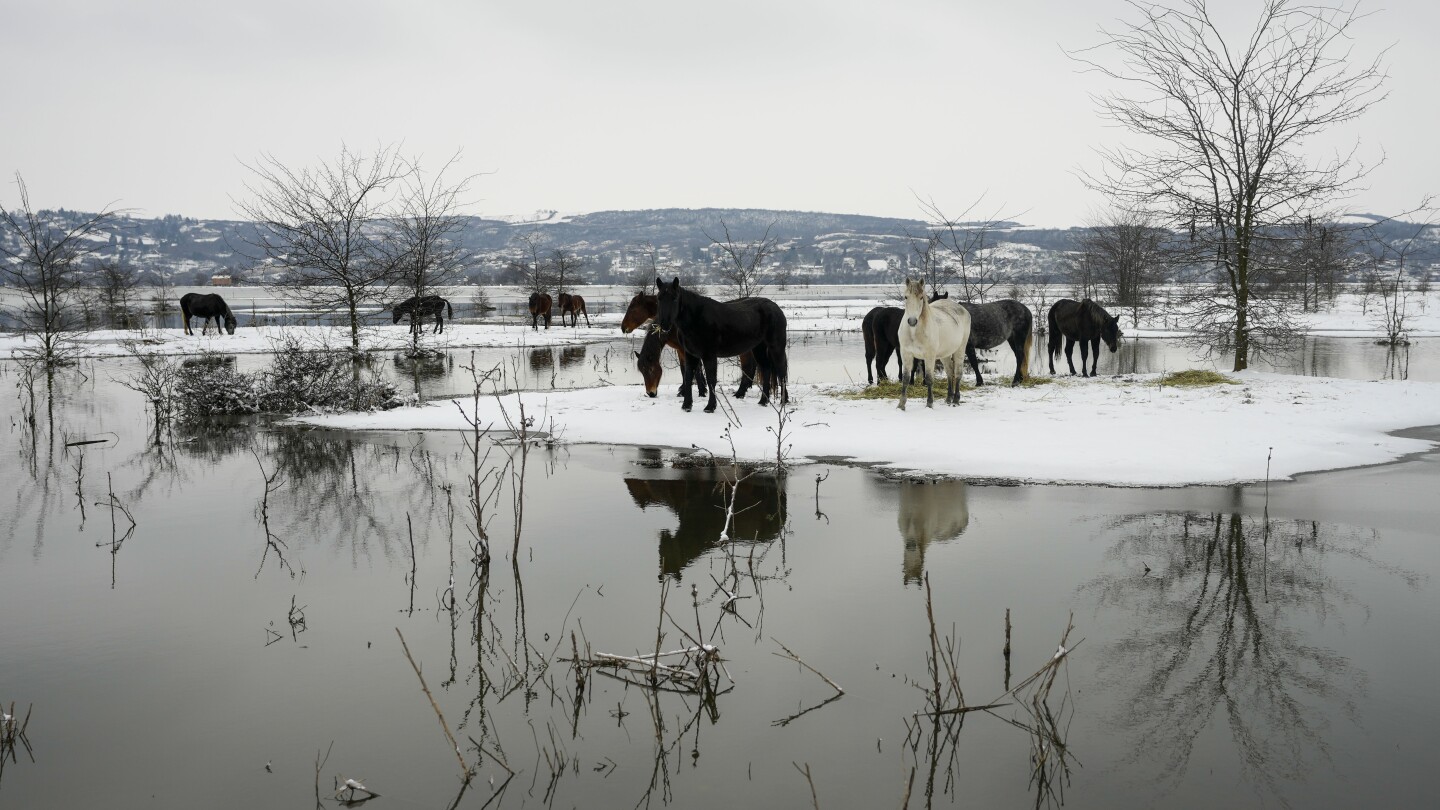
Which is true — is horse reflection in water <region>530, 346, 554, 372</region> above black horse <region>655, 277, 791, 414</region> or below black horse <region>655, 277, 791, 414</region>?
below

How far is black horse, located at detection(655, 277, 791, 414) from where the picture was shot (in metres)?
11.9

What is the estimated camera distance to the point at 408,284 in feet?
73.7

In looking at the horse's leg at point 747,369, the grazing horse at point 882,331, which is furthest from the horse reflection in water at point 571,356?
the grazing horse at point 882,331

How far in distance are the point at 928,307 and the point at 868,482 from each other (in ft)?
15.4

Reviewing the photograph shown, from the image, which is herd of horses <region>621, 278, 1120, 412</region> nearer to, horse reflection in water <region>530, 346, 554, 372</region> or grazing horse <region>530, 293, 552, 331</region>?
horse reflection in water <region>530, 346, 554, 372</region>

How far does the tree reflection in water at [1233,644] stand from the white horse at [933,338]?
5.84 metres

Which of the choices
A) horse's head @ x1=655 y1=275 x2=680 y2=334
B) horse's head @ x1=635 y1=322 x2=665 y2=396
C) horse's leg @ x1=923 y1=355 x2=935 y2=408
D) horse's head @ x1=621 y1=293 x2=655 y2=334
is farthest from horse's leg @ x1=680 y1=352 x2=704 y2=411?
horse's leg @ x1=923 y1=355 x2=935 y2=408

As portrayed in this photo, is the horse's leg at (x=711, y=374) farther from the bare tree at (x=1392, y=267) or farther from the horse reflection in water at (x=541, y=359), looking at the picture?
the bare tree at (x=1392, y=267)

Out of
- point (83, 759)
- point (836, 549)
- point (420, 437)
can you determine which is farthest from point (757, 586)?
point (420, 437)

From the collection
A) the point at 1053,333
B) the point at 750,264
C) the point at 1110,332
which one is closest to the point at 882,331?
the point at 1053,333

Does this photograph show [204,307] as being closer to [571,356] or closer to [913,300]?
[571,356]

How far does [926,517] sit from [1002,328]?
9500 mm

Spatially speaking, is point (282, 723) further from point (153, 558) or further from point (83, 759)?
point (153, 558)

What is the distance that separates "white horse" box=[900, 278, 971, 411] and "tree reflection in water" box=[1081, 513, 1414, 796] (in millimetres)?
5839
